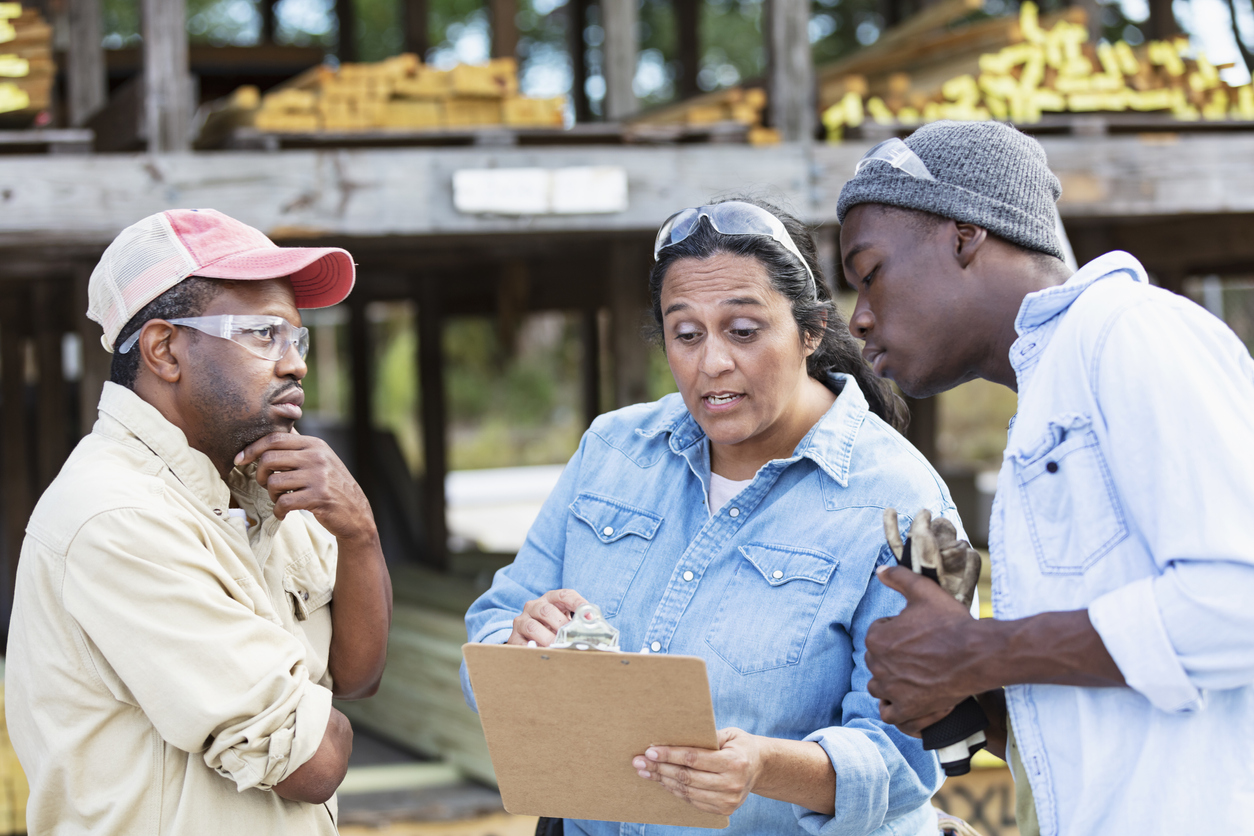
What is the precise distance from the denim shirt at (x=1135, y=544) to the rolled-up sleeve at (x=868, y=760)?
29cm

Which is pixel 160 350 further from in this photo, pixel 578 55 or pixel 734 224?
pixel 578 55

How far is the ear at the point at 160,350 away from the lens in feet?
6.02

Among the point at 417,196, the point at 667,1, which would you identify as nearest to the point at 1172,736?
the point at 417,196

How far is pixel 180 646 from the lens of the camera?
1.64 metres

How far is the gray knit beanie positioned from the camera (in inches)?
64.7

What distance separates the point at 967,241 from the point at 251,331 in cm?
113

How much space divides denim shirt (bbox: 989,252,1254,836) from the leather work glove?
0.04 metres

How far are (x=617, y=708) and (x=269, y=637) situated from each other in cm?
53

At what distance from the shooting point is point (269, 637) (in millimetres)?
1729

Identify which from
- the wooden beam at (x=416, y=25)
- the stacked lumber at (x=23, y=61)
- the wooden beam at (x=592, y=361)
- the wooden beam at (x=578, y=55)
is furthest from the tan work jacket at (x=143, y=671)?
→ the wooden beam at (x=592, y=361)

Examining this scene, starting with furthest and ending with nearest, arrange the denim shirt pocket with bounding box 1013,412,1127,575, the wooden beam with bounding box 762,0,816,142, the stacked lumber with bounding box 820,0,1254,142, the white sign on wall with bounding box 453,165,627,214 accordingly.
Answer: the stacked lumber with bounding box 820,0,1254,142
the wooden beam with bounding box 762,0,816,142
the white sign on wall with bounding box 453,165,627,214
the denim shirt pocket with bounding box 1013,412,1127,575

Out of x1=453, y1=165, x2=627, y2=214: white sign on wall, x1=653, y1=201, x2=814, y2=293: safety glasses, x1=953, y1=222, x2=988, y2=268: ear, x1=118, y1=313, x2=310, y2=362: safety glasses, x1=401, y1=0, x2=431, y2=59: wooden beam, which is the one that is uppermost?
x1=401, y1=0, x2=431, y2=59: wooden beam

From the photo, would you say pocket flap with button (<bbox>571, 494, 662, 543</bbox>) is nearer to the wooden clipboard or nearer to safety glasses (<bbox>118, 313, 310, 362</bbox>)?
the wooden clipboard

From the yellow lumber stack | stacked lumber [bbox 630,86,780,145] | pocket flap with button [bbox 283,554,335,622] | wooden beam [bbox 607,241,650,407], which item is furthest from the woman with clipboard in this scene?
wooden beam [bbox 607,241,650,407]
